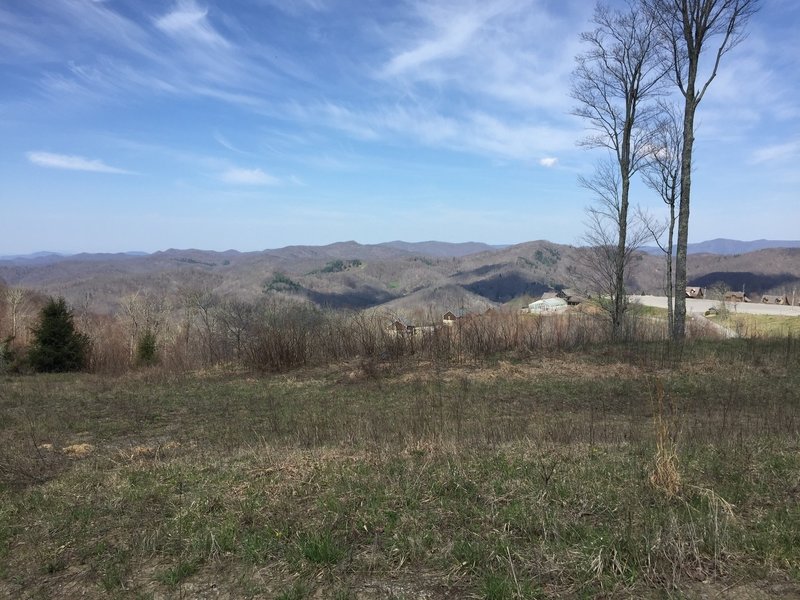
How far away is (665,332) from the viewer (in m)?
19.8

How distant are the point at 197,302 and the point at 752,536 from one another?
57556 mm

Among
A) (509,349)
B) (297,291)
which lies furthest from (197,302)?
(297,291)

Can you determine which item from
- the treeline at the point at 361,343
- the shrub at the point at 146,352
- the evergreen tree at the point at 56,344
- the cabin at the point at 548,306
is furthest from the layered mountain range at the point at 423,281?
the treeline at the point at 361,343

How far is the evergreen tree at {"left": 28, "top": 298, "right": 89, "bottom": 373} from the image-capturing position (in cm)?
2039

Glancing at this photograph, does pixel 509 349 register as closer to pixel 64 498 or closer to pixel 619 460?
pixel 619 460

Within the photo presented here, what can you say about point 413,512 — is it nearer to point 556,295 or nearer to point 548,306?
point 548,306

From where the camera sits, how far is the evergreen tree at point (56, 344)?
66.9 feet

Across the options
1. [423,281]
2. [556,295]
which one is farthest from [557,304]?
[423,281]

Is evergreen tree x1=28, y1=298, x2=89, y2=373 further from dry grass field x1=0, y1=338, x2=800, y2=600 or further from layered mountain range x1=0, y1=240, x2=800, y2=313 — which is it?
layered mountain range x1=0, y1=240, x2=800, y2=313

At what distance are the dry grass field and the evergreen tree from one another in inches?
622

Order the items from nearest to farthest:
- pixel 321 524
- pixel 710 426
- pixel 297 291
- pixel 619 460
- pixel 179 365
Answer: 1. pixel 321 524
2. pixel 619 460
3. pixel 710 426
4. pixel 179 365
5. pixel 297 291

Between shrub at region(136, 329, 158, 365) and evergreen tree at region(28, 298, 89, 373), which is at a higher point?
evergreen tree at region(28, 298, 89, 373)

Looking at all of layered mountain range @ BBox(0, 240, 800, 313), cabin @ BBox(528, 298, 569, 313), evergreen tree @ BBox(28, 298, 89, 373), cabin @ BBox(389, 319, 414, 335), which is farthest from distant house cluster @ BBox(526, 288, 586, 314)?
layered mountain range @ BBox(0, 240, 800, 313)

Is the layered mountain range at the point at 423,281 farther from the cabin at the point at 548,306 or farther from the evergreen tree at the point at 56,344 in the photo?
the evergreen tree at the point at 56,344
